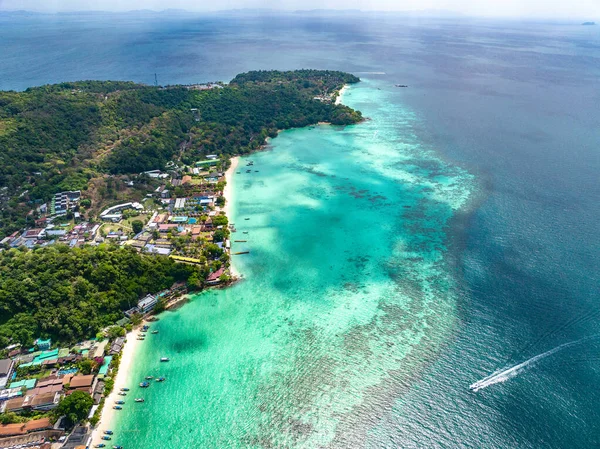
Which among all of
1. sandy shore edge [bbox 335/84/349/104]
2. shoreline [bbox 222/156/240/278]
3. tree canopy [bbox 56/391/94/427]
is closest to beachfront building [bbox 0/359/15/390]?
tree canopy [bbox 56/391/94/427]

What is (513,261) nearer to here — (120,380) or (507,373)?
(507,373)

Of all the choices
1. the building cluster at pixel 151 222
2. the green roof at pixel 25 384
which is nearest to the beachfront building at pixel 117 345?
the green roof at pixel 25 384

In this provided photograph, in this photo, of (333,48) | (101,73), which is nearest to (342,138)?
(101,73)

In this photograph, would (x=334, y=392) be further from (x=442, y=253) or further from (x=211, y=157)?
(x=211, y=157)

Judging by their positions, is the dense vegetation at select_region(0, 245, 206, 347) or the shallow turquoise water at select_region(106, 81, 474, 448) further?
the dense vegetation at select_region(0, 245, 206, 347)

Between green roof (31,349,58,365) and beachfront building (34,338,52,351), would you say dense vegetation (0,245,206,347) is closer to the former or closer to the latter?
beachfront building (34,338,52,351)

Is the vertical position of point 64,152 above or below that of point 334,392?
above
